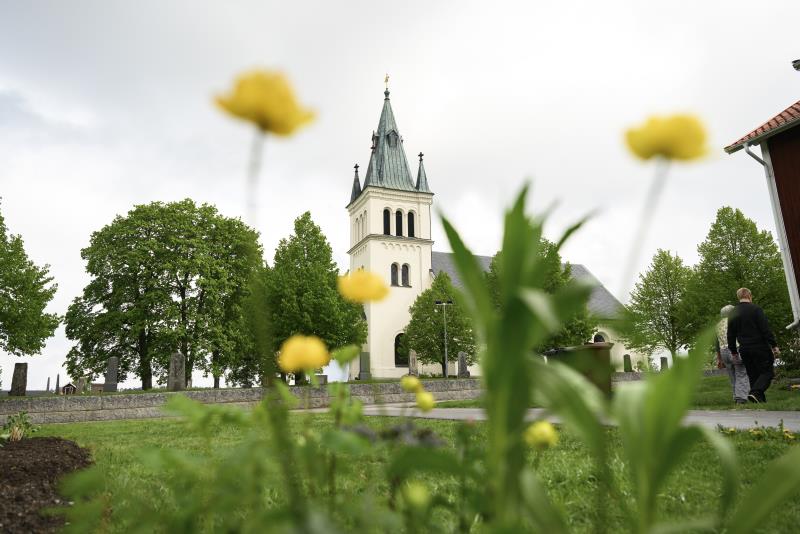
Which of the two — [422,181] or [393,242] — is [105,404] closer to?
[393,242]

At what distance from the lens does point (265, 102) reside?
3.48 feet

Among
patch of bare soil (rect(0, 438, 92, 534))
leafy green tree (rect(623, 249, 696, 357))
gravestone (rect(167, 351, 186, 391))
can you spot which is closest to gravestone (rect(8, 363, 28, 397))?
gravestone (rect(167, 351, 186, 391))

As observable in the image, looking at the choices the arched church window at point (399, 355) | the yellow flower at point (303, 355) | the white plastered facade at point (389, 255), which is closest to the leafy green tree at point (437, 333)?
the arched church window at point (399, 355)

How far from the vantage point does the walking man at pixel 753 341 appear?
8.62 metres

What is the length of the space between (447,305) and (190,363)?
1674 cm

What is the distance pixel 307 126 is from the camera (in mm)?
1114

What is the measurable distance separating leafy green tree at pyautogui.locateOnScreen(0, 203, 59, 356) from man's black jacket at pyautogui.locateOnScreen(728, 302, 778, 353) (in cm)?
2642

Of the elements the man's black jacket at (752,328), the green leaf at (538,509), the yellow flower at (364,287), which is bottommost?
the green leaf at (538,509)

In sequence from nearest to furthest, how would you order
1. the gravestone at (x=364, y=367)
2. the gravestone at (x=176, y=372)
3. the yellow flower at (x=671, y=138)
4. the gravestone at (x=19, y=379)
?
the yellow flower at (x=671, y=138), the gravestone at (x=19, y=379), the gravestone at (x=176, y=372), the gravestone at (x=364, y=367)

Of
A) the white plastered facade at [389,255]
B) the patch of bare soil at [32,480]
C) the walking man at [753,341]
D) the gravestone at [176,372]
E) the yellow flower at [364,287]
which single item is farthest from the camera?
the white plastered facade at [389,255]

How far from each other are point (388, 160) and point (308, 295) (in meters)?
22.0

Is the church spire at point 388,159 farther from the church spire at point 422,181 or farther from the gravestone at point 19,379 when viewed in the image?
the gravestone at point 19,379

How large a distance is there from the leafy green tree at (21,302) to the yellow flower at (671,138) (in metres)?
28.2

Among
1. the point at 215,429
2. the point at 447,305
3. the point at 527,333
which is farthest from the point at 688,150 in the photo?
the point at 447,305
